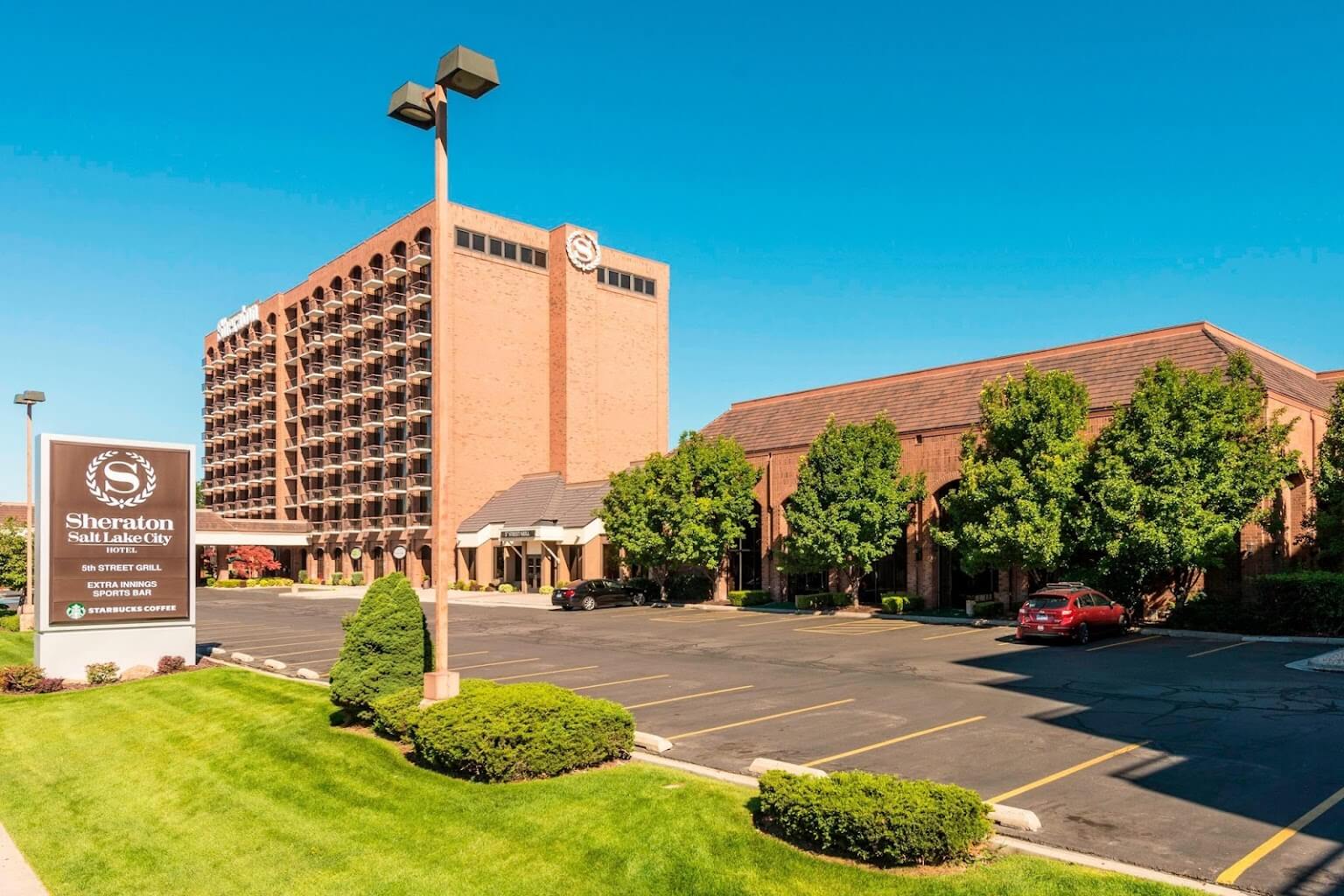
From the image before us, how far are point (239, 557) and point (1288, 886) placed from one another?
7688 cm

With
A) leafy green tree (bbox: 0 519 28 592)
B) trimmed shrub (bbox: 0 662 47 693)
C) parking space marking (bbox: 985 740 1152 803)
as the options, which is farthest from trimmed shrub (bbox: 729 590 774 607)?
leafy green tree (bbox: 0 519 28 592)

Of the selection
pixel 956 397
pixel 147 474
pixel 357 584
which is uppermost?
pixel 956 397

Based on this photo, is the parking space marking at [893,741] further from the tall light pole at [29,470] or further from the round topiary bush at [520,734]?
the tall light pole at [29,470]

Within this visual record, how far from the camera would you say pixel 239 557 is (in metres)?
72.6

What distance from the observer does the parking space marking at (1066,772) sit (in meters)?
9.58

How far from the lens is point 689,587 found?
45.8m

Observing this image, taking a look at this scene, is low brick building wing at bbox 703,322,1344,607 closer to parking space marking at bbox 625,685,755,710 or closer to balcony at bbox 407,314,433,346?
parking space marking at bbox 625,685,755,710

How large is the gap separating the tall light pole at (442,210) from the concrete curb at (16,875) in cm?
444

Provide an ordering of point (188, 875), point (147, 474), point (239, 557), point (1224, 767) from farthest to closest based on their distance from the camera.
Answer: point (239, 557) < point (147, 474) < point (1224, 767) < point (188, 875)

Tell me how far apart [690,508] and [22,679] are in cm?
2731

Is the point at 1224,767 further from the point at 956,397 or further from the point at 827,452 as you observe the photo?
the point at 956,397

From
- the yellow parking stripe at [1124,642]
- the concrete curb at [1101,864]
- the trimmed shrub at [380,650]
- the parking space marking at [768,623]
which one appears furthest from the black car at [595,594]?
the concrete curb at [1101,864]

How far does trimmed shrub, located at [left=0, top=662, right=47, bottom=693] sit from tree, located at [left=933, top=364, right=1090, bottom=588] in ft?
84.4

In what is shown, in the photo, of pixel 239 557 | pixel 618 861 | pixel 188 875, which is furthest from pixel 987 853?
pixel 239 557
